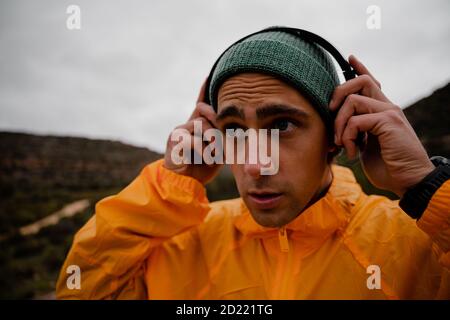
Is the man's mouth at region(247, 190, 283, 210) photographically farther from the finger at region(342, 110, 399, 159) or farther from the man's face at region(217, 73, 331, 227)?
the finger at region(342, 110, 399, 159)

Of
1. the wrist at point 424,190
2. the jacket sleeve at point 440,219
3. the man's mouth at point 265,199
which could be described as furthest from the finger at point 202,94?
the jacket sleeve at point 440,219

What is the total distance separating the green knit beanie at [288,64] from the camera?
2.14 metres

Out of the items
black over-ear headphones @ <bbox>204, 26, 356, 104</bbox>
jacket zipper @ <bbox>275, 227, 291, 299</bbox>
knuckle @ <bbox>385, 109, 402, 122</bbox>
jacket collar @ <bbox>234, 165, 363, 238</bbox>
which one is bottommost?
jacket zipper @ <bbox>275, 227, 291, 299</bbox>

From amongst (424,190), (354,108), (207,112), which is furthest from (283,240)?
(207,112)

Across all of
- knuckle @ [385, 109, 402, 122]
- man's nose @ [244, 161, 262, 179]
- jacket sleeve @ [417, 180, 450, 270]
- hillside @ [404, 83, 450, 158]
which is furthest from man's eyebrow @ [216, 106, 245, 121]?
hillside @ [404, 83, 450, 158]

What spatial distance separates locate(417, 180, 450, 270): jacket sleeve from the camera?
1675 millimetres

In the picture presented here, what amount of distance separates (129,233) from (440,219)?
219 cm

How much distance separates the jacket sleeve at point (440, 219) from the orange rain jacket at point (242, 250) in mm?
197

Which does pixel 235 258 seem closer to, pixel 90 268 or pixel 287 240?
pixel 287 240

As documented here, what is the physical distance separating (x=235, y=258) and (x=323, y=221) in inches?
30.8

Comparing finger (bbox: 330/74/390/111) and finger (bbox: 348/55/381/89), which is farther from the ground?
finger (bbox: 348/55/381/89)

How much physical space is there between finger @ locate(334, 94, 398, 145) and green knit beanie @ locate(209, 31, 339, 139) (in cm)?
16

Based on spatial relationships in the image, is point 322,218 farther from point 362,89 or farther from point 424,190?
point 362,89
